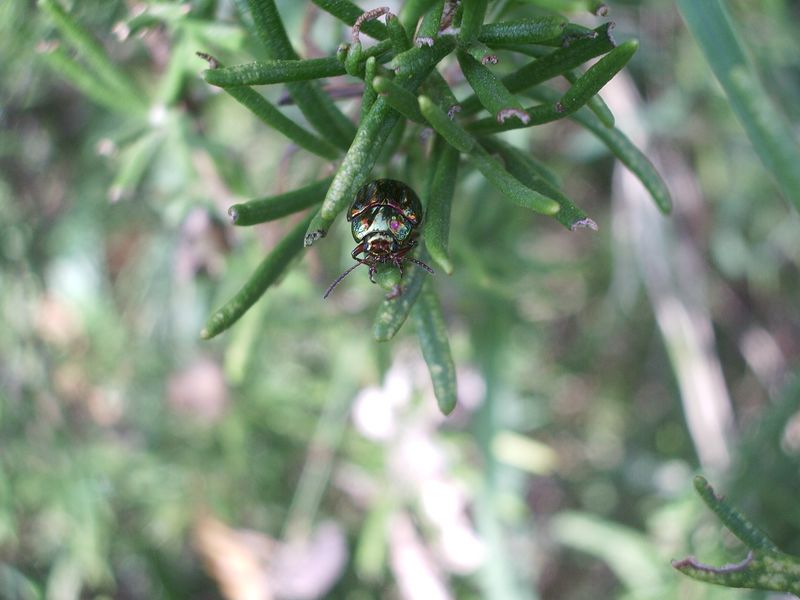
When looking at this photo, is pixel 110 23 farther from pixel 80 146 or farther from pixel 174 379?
pixel 174 379

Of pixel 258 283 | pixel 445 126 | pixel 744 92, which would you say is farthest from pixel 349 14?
pixel 744 92

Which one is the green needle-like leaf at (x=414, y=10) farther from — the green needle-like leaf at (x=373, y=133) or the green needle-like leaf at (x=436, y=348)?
the green needle-like leaf at (x=436, y=348)

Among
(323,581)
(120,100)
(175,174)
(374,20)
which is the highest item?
(374,20)

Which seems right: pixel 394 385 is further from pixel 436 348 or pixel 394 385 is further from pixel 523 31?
pixel 523 31

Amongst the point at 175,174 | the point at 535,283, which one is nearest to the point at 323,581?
the point at 535,283

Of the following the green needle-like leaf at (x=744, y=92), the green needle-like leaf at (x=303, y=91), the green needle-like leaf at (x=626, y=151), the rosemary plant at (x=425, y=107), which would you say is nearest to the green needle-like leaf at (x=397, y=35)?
the rosemary plant at (x=425, y=107)
